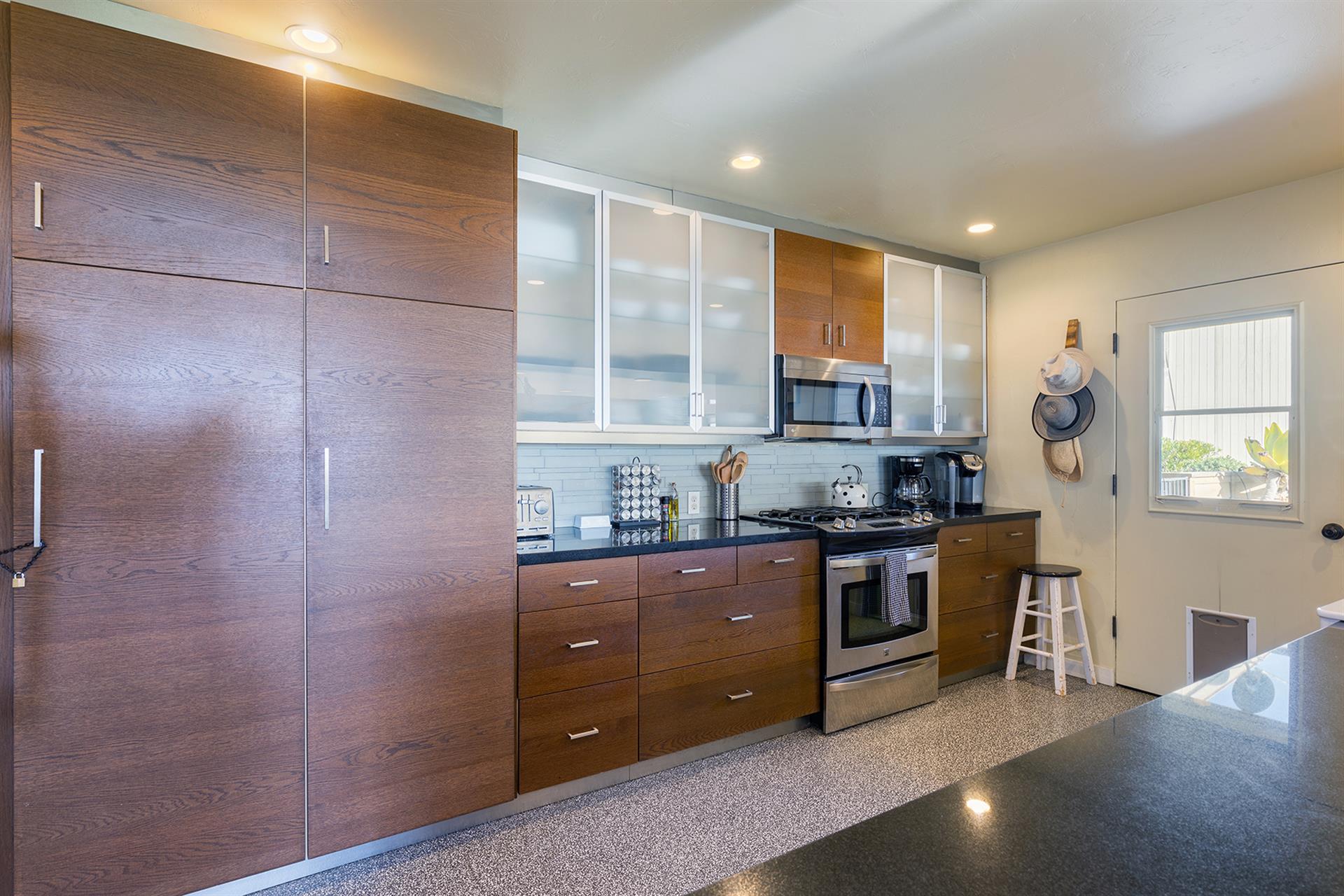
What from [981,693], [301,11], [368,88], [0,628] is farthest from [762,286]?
[0,628]

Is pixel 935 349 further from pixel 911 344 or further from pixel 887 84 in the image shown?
pixel 887 84

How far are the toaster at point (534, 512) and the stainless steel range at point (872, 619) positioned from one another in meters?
1.12

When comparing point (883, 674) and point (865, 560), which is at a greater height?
point (865, 560)

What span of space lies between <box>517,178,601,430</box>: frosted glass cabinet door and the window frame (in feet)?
9.29

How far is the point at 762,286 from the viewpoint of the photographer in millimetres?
3262

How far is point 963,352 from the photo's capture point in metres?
4.05

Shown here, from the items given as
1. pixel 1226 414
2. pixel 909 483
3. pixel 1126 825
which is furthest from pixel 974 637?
pixel 1126 825

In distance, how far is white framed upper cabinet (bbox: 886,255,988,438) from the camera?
3.77 meters

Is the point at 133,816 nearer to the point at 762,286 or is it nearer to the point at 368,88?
the point at 368,88

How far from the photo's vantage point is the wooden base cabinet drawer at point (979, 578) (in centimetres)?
347

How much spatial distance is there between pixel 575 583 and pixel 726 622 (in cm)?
71

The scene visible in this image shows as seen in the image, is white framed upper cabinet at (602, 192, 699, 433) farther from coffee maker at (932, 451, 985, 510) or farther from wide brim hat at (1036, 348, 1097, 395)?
wide brim hat at (1036, 348, 1097, 395)

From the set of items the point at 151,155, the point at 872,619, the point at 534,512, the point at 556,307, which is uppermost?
the point at 151,155

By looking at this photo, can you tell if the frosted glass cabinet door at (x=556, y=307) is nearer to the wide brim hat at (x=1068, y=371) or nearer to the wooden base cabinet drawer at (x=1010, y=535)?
the wooden base cabinet drawer at (x=1010, y=535)
